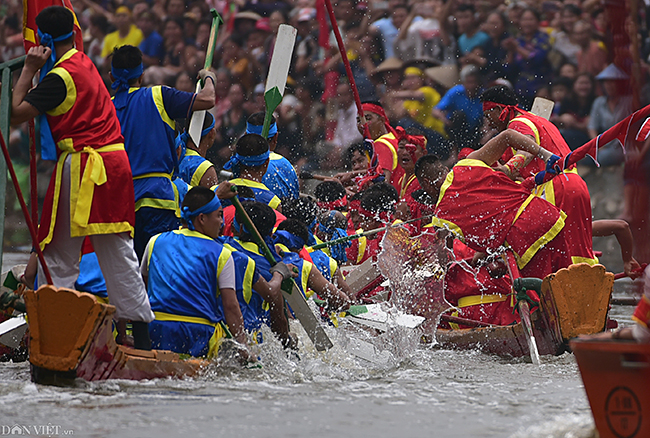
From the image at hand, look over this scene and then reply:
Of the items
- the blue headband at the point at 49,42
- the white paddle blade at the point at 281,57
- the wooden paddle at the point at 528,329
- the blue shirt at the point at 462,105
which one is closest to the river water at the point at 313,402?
the wooden paddle at the point at 528,329

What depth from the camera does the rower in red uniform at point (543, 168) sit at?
19.9 feet

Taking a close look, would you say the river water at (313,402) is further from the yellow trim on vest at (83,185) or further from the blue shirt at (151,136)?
the blue shirt at (151,136)

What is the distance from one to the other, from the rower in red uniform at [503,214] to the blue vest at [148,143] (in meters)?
1.80

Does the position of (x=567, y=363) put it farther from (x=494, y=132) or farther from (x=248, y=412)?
(x=494, y=132)

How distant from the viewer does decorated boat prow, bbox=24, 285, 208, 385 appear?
406 cm

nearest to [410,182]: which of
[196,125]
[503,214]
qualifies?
[503,214]

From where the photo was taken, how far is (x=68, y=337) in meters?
4.11

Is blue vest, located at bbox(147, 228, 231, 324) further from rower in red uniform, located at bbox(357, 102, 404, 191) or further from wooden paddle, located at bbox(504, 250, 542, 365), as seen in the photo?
rower in red uniform, located at bbox(357, 102, 404, 191)

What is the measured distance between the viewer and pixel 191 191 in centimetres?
471

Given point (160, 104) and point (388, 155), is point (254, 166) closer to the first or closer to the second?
point (160, 104)

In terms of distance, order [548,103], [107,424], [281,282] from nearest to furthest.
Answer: [107,424] → [281,282] → [548,103]

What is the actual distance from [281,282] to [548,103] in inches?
128

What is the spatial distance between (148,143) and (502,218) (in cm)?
216

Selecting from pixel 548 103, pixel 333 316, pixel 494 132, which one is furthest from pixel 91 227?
pixel 494 132
